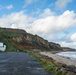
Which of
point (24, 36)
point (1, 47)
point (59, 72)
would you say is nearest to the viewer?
point (59, 72)

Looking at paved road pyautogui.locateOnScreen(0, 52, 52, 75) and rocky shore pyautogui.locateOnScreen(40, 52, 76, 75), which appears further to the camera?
paved road pyautogui.locateOnScreen(0, 52, 52, 75)

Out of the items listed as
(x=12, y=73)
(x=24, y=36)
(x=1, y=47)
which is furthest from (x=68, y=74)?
(x=24, y=36)

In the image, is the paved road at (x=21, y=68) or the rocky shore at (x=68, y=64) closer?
the rocky shore at (x=68, y=64)

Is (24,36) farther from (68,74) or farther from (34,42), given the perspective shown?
(68,74)

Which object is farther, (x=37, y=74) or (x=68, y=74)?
(x=37, y=74)

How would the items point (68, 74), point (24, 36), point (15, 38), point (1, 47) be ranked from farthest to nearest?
point (24, 36), point (15, 38), point (1, 47), point (68, 74)

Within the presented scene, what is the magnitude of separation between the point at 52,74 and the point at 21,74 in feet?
8.31

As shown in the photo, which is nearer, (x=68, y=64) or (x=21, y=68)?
(x=21, y=68)

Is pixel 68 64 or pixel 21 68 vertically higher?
pixel 68 64

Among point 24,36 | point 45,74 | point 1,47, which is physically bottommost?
point 45,74

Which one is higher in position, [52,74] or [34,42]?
[34,42]

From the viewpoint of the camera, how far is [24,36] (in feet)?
625

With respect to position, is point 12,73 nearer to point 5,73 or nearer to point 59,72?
point 5,73

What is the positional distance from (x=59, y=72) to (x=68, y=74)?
5.01ft
